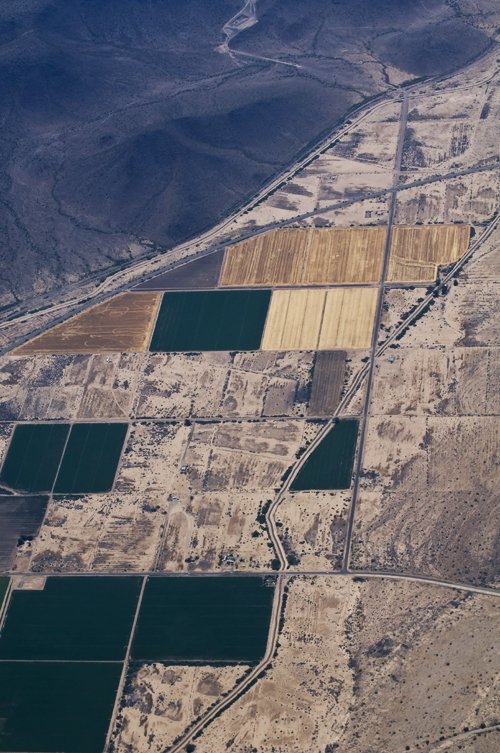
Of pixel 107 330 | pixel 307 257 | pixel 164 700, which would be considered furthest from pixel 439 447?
pixel 107 330

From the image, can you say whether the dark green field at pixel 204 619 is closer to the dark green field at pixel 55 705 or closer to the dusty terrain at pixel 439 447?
the dark green field at pixel 55 705

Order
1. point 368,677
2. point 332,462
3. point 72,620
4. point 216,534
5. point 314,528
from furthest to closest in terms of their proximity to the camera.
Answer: point 332,462
point 216,534
point 314,528
point 72,620
point 368,677

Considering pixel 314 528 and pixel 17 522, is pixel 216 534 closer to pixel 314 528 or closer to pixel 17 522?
pixel 314 528

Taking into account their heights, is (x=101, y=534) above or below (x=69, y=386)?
below

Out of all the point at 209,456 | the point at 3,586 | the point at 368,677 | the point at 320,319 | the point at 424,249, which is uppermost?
the point at 424,249

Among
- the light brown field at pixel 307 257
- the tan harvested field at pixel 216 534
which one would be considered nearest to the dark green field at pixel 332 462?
the tan harvested field at pixel 216 534

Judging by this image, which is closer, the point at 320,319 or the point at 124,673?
the point at 124,673

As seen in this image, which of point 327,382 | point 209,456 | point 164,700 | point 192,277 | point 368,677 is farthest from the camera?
point 192,277
